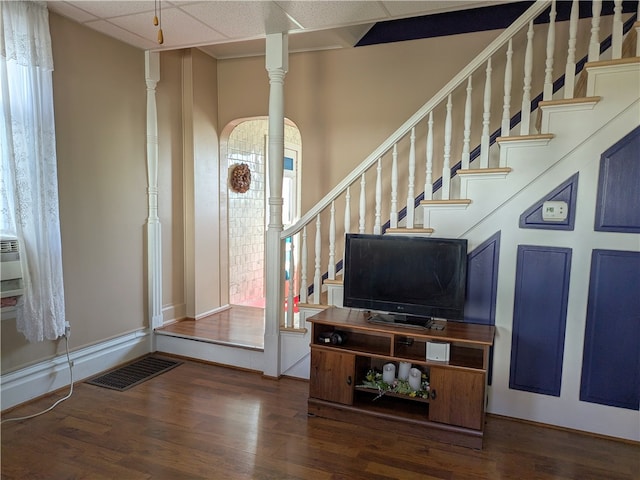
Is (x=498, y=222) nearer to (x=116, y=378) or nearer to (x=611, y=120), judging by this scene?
(x=611, y=120)

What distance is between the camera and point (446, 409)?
2.48 metres

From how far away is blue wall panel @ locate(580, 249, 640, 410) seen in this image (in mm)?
2449

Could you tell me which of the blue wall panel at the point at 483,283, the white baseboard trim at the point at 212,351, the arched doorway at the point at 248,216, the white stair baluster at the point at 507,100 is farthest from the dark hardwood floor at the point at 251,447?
the arched doorway at the point at 248,216

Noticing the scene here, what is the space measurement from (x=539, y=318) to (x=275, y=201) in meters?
2.00

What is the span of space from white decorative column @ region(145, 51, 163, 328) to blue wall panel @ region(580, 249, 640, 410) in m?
3.38

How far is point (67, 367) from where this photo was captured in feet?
10.2

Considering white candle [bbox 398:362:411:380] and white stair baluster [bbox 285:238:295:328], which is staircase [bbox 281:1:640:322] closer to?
white stair baluster [bbox 285:238:295:328]

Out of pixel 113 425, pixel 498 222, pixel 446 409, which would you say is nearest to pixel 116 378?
pixel 113 425

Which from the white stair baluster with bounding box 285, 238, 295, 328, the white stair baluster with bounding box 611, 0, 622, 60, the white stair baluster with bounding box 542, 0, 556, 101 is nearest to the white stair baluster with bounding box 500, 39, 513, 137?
the white stair baluster with bounding box 542, 0, 556, 101

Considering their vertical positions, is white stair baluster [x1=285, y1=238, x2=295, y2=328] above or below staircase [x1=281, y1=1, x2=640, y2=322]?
below

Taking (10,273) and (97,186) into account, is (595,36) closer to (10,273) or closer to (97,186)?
(97,186)

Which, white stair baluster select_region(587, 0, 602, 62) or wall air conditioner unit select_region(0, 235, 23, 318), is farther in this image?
wall air conditioner unit select_region(0, 235, 23, 318)

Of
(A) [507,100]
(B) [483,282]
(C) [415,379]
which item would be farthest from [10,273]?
(A) [507,100]

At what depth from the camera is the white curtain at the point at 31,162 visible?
2.59 meters
